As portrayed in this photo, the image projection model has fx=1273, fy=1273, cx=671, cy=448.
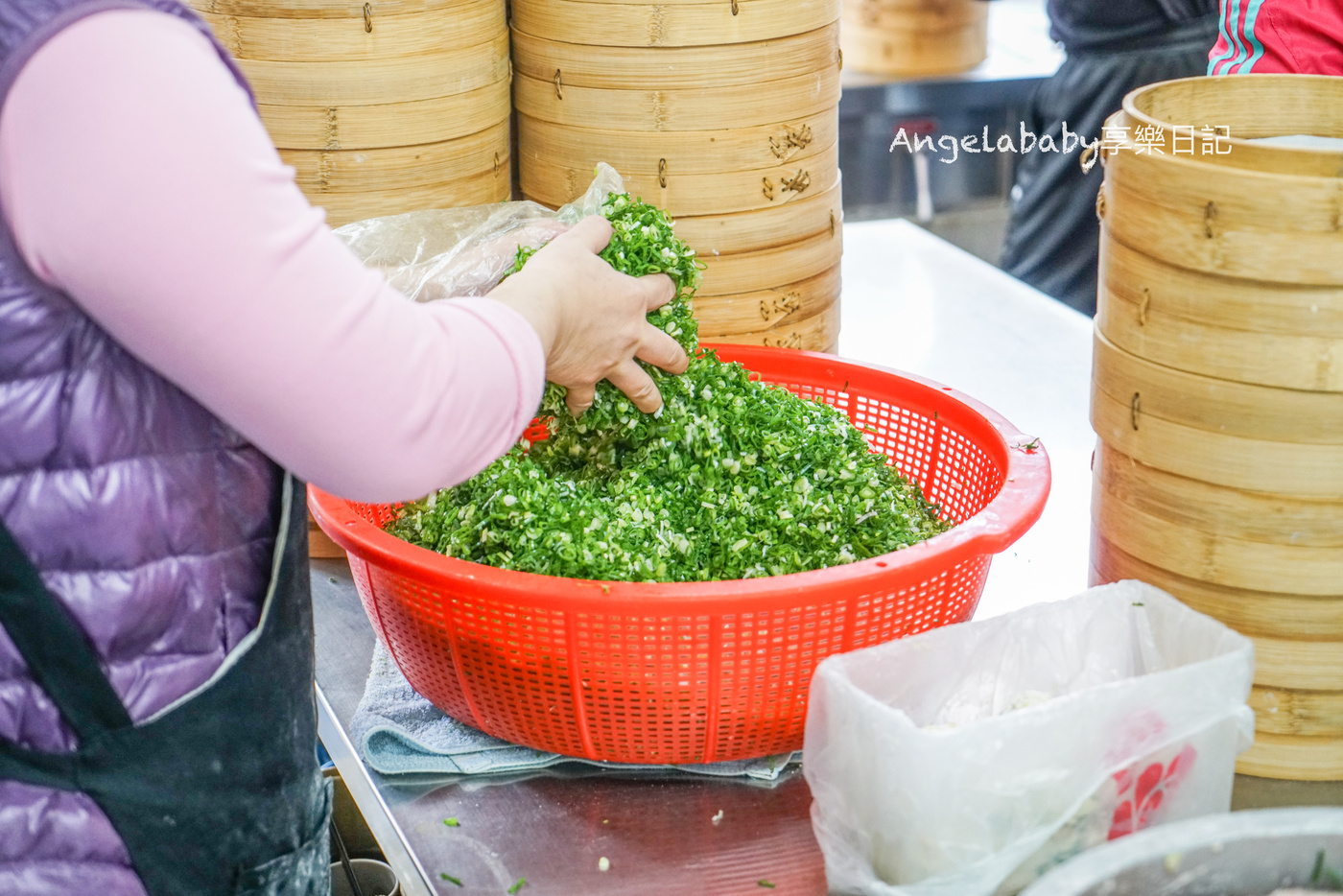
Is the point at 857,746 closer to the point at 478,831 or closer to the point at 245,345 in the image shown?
the point at 478,831

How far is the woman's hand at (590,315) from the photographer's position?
1141mm

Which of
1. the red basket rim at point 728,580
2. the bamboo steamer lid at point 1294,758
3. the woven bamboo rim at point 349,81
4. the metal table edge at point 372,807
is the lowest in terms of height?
the metal table edge at point 372,807

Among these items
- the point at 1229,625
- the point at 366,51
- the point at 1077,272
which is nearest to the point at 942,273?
the point at 1077,272

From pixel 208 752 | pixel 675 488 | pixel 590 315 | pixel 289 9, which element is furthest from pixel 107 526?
pixel 289 9

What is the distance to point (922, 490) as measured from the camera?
1.82 metres

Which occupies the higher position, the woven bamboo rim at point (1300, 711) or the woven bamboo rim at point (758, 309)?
the woven bamboo rim at point (758, 309)

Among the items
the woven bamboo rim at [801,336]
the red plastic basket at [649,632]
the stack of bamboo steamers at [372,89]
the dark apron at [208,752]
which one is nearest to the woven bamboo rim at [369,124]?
the stack of bamboo steamers at [372,89]

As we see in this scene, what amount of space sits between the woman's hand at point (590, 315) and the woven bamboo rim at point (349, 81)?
57cm

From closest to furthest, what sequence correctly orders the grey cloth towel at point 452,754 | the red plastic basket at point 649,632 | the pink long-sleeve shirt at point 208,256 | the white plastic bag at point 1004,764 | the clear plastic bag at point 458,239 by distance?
the pink long-sleeve shirt at point 208,256 → the white plastic bag at point 1004,764 → the red plastic basket at point 649,632 → the grey cloth towel at point 452,754 → the clear plastic bag at point 458,239

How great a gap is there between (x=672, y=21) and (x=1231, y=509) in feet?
3.40

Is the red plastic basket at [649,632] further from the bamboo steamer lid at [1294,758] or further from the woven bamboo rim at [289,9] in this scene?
the woven bamboo rim at [289,9]

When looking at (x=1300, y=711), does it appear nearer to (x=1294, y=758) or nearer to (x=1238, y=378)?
(x=1294, y=758)

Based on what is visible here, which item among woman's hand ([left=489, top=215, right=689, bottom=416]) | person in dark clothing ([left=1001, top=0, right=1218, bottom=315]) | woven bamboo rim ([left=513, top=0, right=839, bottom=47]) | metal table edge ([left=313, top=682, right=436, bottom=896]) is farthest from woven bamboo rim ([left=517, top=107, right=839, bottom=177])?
person in dark clothing ([left=1001, top=0, right=1218, bottom=315])

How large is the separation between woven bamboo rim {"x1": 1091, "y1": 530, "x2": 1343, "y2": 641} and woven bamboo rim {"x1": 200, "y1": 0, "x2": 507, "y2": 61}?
1.20m
